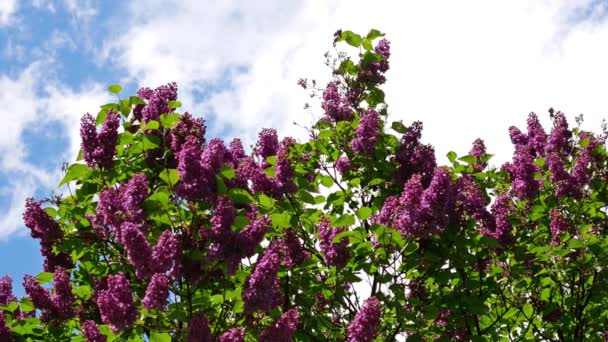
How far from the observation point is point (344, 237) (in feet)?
20.4

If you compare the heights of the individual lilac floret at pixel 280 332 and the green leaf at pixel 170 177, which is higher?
the green leaf at pixel 170 177

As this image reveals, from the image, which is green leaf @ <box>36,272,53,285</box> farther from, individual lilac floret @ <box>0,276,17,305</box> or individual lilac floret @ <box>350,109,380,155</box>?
individual lilac floret @ <box>350,109,380,155</box>

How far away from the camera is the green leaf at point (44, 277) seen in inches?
276

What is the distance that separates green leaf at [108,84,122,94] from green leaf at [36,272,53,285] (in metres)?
2.20

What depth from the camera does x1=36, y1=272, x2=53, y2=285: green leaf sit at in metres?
7.02

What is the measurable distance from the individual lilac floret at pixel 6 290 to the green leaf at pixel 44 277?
7.33ft

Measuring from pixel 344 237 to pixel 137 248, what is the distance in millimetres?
2353

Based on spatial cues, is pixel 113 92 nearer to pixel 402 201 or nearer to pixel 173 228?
pixel 173 228

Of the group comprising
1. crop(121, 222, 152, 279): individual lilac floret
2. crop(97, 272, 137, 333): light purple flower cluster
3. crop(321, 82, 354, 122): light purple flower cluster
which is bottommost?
crop(97, 272, 137, 333): light purple flower cluster

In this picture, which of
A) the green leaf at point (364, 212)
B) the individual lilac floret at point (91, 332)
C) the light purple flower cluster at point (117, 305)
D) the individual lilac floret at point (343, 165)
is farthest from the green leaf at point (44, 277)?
the individual lilac floret at point (343, 165)

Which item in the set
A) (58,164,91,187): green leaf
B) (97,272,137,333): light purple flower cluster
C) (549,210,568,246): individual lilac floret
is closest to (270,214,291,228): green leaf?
(97,272,137,333): light purple flower cluster

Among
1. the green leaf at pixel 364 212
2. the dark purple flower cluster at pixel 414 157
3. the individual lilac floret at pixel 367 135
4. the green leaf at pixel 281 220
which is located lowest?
the green leaf at pixel 281 220

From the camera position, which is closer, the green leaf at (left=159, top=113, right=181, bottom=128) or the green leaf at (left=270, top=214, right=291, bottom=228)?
the green leaf at (left=159, top=113, right=181, bottom=128)

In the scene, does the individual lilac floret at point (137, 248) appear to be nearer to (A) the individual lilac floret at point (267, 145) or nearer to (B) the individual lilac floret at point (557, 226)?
(A) the individual lilac floret at point (267, 145)
